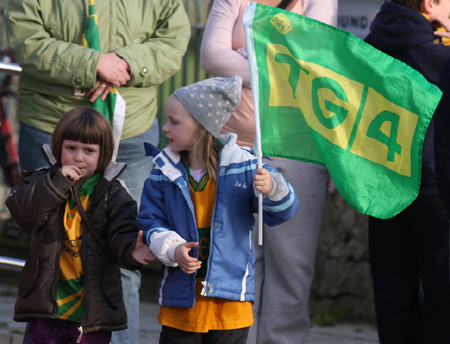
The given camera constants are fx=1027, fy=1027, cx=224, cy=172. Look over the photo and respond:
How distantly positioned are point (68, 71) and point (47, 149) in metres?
0.46

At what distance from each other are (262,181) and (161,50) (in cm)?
138

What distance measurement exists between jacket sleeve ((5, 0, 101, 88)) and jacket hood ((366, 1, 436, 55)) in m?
1.35

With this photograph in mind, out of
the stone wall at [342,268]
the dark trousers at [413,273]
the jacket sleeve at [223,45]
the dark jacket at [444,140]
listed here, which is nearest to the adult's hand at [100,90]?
the jacket sleeve at [223,45]

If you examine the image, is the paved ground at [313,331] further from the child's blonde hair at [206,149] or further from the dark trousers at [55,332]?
the child's blonde hair at [206,149]

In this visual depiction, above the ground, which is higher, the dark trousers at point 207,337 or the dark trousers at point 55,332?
the dark trousers at point 207,337

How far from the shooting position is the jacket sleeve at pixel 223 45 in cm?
496

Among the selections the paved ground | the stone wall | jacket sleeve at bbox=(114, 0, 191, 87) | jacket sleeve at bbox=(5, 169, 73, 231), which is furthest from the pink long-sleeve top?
the stone wall

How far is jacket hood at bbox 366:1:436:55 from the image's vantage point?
15.7ft

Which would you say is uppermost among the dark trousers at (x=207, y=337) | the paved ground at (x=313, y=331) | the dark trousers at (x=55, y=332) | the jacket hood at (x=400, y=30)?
the jacket hood at (x=400, y=30)

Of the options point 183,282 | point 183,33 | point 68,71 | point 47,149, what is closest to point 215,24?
point 183,33

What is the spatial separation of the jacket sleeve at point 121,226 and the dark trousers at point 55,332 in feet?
1.25

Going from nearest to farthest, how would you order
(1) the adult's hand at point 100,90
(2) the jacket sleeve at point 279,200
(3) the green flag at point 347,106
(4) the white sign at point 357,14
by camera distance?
(2) the jacket sleeve at point 279,200
(3) the green flag at point 347,106
(1) the adult's hand at point 100,90
(4) the white sign at point 357,14

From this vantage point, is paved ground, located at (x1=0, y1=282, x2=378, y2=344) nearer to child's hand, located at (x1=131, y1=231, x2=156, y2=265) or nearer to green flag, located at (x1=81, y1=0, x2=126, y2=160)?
green flag, located at (x1=81, y1=0, x2=126, y2=160)

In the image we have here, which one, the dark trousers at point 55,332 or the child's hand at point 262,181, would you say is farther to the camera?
the dark trousers at point 55,332
